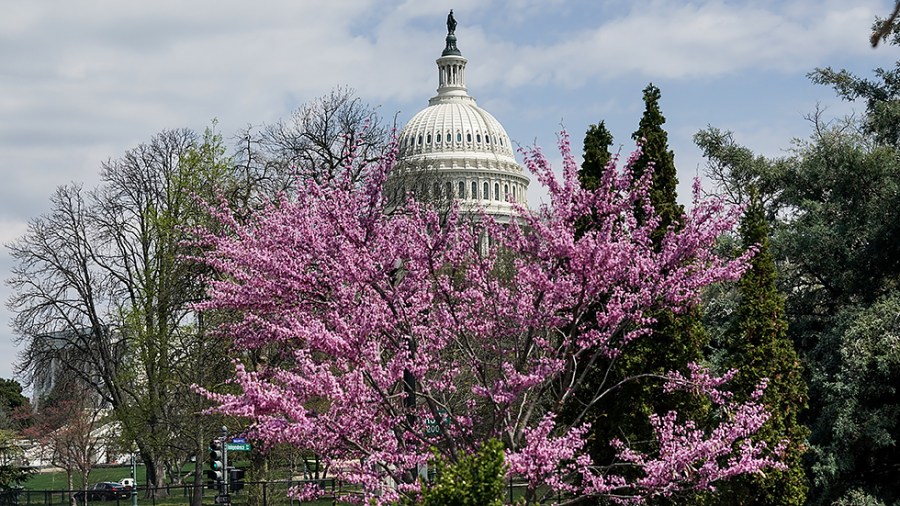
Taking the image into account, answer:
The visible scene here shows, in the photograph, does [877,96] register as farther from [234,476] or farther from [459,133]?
[459,133]

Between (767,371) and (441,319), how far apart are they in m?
8.81

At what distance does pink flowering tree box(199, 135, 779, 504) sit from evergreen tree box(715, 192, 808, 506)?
17.0 feet

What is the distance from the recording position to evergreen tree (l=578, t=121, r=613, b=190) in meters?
21.9

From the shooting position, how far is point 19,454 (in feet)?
Answer: 147

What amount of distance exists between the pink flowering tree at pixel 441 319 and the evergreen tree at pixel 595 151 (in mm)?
5155

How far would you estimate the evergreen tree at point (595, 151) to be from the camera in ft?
71.9

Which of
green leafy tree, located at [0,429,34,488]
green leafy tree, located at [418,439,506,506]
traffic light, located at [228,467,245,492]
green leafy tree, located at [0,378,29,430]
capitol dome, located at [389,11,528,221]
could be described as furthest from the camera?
capitol dome, located at [389,11,528,221]

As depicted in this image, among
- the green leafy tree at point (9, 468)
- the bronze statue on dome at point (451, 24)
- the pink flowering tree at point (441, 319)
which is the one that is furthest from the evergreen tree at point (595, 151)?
the bronze statue on dome at point (451, 24)

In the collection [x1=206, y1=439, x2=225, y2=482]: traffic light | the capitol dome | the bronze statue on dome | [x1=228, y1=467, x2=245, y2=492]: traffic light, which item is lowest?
[x1=228, y1=467, x2=245, y2=492]: traffic light

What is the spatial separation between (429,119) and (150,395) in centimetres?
11730

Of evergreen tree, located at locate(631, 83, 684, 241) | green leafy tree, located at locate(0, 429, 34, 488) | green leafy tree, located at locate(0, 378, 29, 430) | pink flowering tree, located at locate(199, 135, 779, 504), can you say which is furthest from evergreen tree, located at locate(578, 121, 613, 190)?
green leafy tree, located at locate(0, 378, 29, 430)

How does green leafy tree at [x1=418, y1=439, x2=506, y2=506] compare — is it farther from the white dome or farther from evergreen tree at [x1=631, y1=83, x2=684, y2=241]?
the white dome

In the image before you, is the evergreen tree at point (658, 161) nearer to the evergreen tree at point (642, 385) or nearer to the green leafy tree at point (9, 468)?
the evergreen tree at point (642, 385)

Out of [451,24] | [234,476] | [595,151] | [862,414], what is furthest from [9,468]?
[451,24]
